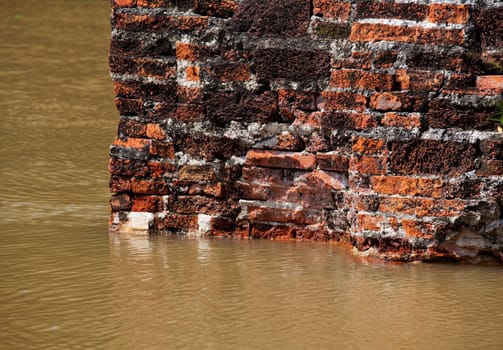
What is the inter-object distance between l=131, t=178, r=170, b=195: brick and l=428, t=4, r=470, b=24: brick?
4.21ft

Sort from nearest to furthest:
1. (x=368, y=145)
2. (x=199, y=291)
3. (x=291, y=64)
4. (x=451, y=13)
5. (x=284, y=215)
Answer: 1. (x=199, y=291)
2. (x=451, y=13)
3. (x=368, y=145)
4. (x=291, y=64)
5. (x=284, y=215)

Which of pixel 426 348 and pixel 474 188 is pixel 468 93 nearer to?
pixel 474 188

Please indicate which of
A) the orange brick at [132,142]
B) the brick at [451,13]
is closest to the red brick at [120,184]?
the orange brick at [132,142]

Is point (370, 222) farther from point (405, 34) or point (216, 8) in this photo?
point (216, 8)

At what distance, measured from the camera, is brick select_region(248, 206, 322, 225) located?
3637mm

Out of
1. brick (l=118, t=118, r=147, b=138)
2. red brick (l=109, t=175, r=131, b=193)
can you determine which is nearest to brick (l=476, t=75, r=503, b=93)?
brick (l=118, t=118, r=147, b=138)

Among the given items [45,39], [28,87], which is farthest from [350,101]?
[45,39]

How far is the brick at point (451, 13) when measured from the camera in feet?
10.8

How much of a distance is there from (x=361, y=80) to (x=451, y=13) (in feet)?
1.35

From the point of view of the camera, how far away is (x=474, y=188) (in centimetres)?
330

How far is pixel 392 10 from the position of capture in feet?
11.0

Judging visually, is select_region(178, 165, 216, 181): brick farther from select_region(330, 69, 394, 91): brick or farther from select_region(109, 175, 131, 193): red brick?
select_region(330, 69, 394, 91): brick

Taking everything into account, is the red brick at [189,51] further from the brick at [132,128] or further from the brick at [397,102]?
the brick at [397,102]

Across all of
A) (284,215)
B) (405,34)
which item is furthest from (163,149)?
(405,34)
